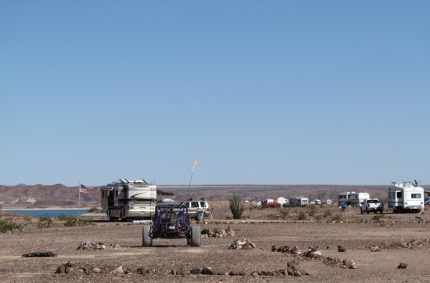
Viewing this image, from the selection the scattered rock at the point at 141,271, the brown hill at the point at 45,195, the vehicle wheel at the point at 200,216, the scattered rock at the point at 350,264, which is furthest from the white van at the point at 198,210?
the brown hill at the point at 45,195

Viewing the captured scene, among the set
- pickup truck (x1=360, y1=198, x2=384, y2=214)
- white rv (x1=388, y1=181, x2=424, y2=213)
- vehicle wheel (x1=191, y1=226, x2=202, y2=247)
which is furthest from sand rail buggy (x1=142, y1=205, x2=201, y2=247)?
white rv (x1=388, y1=181, x2=424, y2=213)

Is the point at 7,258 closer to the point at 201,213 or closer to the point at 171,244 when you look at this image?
the point at 171,244

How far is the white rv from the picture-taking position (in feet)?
233

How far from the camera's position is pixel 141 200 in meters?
52.2

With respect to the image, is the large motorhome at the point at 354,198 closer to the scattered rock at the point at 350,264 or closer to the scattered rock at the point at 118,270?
the scattered rock at the point at 350,264

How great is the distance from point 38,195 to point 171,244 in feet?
513

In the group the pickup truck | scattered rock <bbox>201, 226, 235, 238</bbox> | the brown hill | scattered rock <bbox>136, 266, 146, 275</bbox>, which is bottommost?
scattered rock <bbox>136, 266, 146, 275</bbox>

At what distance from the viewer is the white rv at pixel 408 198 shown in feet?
233

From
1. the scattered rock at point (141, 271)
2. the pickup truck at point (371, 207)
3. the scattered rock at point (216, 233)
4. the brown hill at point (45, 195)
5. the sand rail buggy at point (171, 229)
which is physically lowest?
the scattered rock at point (141, 271)

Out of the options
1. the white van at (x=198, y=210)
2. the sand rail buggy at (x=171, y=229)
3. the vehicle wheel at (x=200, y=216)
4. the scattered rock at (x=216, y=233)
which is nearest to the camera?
the sand rail buggy at (x=171, y=229)

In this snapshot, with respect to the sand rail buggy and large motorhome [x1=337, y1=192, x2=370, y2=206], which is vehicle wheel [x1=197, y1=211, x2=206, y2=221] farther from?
large motorhome [x1=337, y1=192, x2=370, y2=206]

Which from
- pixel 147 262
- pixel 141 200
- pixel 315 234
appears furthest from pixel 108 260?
pixel 141 200

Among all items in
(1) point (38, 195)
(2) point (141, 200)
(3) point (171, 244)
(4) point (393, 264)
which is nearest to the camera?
(4) point (393, 264)

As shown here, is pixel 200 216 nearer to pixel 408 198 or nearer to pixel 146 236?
pixel 408 198
